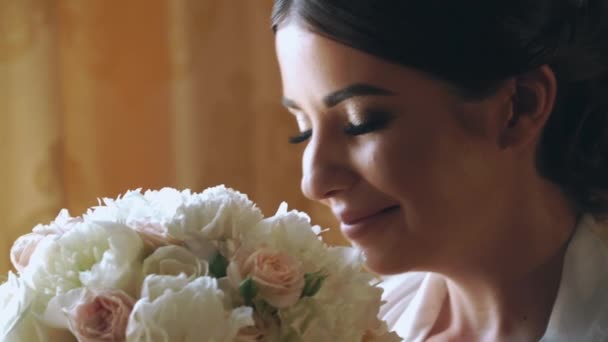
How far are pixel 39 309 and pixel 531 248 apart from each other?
21.4 inches

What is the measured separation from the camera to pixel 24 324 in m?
0.65

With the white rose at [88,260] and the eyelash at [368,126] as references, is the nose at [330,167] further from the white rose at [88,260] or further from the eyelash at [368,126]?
the white rose at [88,260]

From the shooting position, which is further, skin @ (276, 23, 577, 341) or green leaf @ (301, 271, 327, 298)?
skin @ (276, 23, 577, 341)

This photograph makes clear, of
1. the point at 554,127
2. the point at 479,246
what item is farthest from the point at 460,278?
the point at 554,127

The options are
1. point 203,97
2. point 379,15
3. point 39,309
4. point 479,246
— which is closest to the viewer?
point 39,309

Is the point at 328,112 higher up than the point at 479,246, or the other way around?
the point at 328,112

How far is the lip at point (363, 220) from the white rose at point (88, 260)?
0.27 m

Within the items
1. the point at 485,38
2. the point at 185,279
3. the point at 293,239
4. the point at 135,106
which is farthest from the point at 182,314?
the point at 135,106

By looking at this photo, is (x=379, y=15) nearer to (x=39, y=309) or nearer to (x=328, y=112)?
(x=328, y=112)

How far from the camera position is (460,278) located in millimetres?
952

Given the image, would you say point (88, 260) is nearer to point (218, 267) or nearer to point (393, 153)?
point (218, 267)

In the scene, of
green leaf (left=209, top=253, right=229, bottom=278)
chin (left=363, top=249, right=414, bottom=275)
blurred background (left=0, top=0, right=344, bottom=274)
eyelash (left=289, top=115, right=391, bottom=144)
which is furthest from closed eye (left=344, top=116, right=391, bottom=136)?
blurred background (left=0, top=0, right=344, bottom=274)

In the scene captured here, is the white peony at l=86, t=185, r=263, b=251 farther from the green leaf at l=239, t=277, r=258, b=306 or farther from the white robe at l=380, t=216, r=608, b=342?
the white robe at l=380, t=216, r=608, b=342

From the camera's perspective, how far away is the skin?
2.71ft
